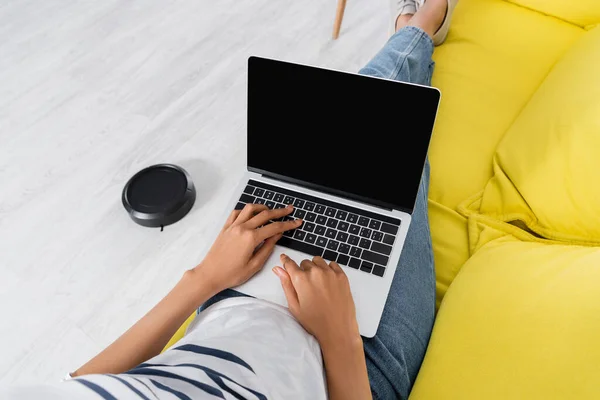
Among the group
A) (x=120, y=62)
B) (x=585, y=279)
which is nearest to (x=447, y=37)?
(x=585, y=279)

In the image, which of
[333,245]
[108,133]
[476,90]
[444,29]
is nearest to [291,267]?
[333,245]

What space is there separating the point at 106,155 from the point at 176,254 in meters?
0.48

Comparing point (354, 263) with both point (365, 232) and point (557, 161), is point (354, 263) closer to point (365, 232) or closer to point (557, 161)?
point (365, 232)

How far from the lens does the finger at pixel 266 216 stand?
30.8 inches

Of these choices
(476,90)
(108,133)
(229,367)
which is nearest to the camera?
(229,367)

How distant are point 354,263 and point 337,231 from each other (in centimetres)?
7

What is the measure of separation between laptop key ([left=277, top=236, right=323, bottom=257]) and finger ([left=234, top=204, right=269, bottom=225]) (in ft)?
0.23

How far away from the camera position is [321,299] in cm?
68

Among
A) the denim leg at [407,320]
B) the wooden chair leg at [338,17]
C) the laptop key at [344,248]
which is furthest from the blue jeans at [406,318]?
the wooden chair leg at [338,17]

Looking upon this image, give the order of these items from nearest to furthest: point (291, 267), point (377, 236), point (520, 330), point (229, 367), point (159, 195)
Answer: point (229, 367)
point (520, 330)
point (291, 267)
point (377, 236)
point (159, 195)

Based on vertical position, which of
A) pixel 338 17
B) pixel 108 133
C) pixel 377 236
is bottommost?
pixel 108 133

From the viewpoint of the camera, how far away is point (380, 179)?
82 centimetres

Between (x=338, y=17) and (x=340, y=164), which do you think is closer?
(x=340, y=164)

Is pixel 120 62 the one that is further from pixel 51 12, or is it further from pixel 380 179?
pixel 380 179
